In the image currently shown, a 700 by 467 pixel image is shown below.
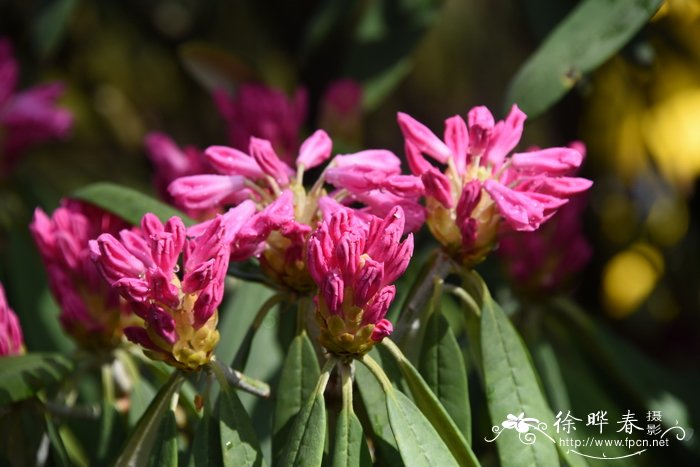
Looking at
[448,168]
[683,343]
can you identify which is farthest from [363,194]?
[683,343]

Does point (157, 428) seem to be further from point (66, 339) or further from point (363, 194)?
point (66, 339)

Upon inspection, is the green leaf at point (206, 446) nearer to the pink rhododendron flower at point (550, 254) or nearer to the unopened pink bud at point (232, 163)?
the unopened pink bud at point (232, 163)

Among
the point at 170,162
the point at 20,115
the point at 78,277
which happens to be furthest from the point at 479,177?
the point at 20,115

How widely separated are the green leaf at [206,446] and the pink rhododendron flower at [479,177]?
1.01ft

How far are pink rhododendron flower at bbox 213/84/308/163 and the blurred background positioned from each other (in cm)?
3

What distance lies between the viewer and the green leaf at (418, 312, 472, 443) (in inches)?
38.8

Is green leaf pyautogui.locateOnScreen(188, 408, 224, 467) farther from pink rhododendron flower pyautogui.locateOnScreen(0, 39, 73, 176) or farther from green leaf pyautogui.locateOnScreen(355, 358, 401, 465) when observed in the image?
pink rhododendron flower pyautogui.locateOnScreen(0, 39, 73, 176)

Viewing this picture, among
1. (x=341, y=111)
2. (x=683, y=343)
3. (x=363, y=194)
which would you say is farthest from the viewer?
(x=683, y=343)

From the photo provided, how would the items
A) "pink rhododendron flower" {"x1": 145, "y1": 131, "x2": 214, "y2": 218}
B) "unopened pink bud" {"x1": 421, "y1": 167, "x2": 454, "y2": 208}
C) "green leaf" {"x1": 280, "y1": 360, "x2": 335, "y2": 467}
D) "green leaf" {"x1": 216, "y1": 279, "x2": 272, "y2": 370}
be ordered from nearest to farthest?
"green leaf" {"x1": 280, "y1": 360, "x2": 335, "y2": 467} < "unopened pink bud" {"x1": 421, "y1": 167, "x2": 454, "y2": 208} < "green leaf" {"x1": 216, "y1": 279, "x2": 272, "y2": 370} < "pink rhododendron flower" {"x1": 145, "y1": 131, "x2": 214, "y2": 218}

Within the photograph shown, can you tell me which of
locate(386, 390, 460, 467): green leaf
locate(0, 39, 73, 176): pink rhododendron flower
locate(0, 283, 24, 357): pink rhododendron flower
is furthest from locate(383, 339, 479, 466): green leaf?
locate(0, 39, 73, 176): pink rhododendron flower

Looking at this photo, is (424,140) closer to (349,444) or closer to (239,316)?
(349,444)

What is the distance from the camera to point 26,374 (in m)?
1.04

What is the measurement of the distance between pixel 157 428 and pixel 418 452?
0.27 meters

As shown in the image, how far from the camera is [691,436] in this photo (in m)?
1.39
